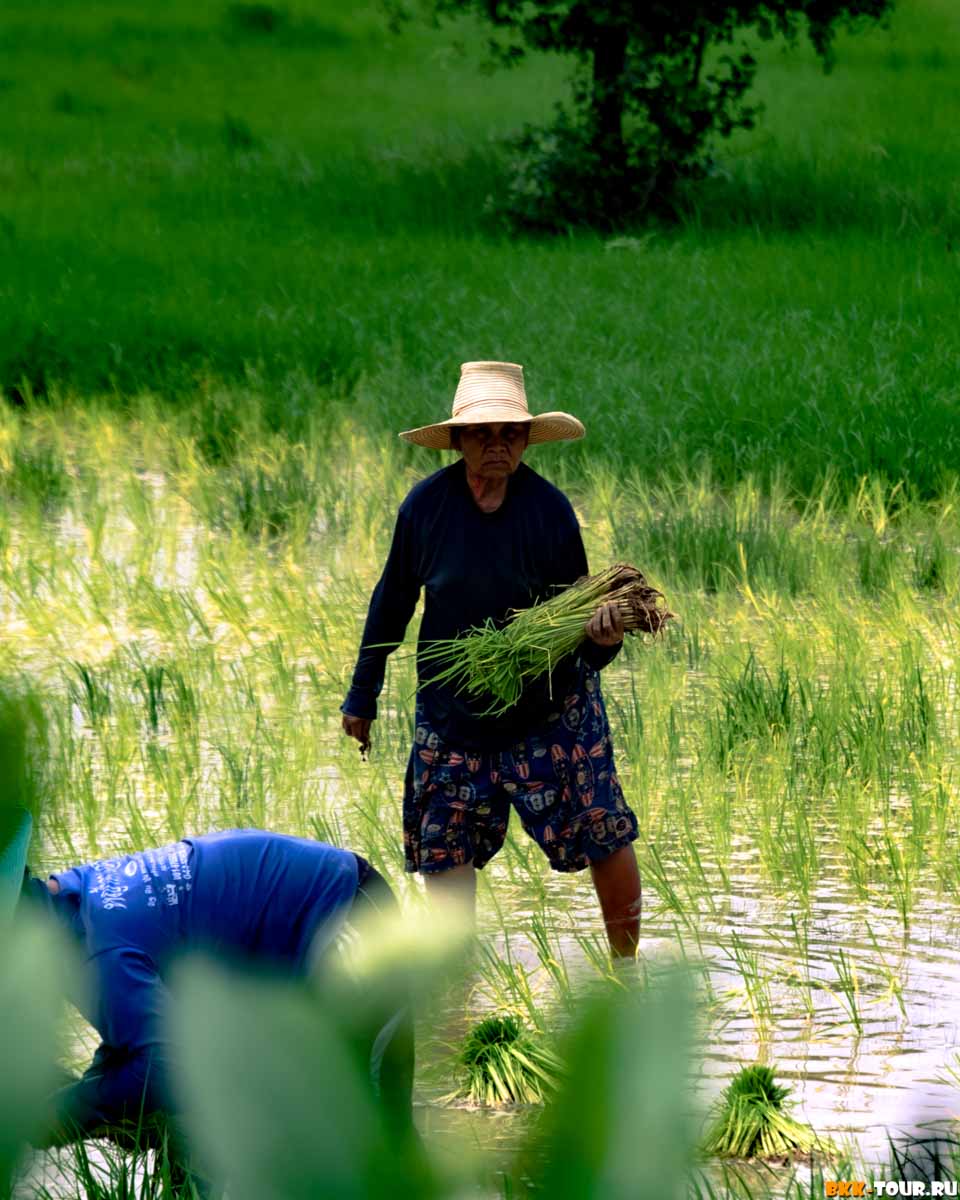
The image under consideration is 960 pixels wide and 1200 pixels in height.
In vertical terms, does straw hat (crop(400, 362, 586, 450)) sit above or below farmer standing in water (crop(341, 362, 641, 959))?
above

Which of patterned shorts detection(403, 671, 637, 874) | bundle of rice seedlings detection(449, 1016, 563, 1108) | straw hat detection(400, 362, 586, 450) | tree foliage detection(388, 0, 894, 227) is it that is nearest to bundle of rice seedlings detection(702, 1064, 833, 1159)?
bundle of rice seedlings detection(449, 1016, 563, 1108)

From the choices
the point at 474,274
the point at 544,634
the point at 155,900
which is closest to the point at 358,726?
the point at 544,634

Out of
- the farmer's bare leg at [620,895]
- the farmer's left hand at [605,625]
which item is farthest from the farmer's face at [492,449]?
the farmer's bare leg at [620,895]

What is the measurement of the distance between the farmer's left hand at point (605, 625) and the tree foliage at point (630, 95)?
992 cm

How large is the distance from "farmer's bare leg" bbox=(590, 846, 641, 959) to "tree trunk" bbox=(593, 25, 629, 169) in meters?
10.1

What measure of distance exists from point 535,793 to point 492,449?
0.66 meters

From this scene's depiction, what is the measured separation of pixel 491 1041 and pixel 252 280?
8.65 metres

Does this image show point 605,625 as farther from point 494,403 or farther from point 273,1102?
point 273,1102

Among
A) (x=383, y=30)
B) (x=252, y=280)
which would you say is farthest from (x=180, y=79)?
(x=252, y=280)

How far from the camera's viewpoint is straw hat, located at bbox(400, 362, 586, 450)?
358 cm

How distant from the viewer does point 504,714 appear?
12.0ft

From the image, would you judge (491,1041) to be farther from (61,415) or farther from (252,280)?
(252,280)

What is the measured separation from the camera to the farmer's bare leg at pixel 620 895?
3.70 m

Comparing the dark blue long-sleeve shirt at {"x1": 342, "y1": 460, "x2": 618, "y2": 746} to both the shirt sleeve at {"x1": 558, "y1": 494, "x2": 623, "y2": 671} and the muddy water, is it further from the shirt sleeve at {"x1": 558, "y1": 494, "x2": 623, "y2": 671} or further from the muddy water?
the muddy water
